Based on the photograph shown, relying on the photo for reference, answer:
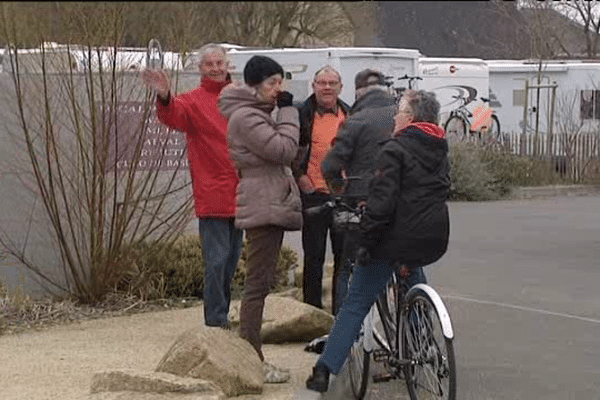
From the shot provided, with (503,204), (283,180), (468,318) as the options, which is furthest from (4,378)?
(503,204)

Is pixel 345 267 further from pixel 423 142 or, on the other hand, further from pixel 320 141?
pixel 423 142

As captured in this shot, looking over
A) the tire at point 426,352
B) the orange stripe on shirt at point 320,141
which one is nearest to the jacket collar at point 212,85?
the orange stripe on shirt at point 320,141

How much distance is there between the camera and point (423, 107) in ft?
19.9

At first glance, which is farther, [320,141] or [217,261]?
[320,141]

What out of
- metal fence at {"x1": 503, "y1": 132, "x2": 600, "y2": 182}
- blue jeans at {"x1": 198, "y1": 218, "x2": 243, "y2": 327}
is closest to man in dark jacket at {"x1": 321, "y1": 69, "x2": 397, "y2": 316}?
blue jeans at {"x1": 198, "y1": 218, "x2": 243, "y2": 327}

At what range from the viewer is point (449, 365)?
5.71 meters

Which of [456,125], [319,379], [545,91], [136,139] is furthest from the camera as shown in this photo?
[545,91]

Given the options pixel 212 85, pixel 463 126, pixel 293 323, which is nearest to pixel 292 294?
pixel 293 323

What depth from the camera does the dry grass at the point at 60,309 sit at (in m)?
8.45

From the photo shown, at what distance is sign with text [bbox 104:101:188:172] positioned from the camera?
8953 mm

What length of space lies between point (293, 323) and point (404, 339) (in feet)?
4.98

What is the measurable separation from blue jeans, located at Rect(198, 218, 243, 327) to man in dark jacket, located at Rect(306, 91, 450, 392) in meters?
1.44

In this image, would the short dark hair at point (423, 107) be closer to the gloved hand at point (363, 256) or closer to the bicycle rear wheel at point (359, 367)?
the gloved hand at point (363, 256)

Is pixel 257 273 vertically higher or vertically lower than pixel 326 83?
lower
